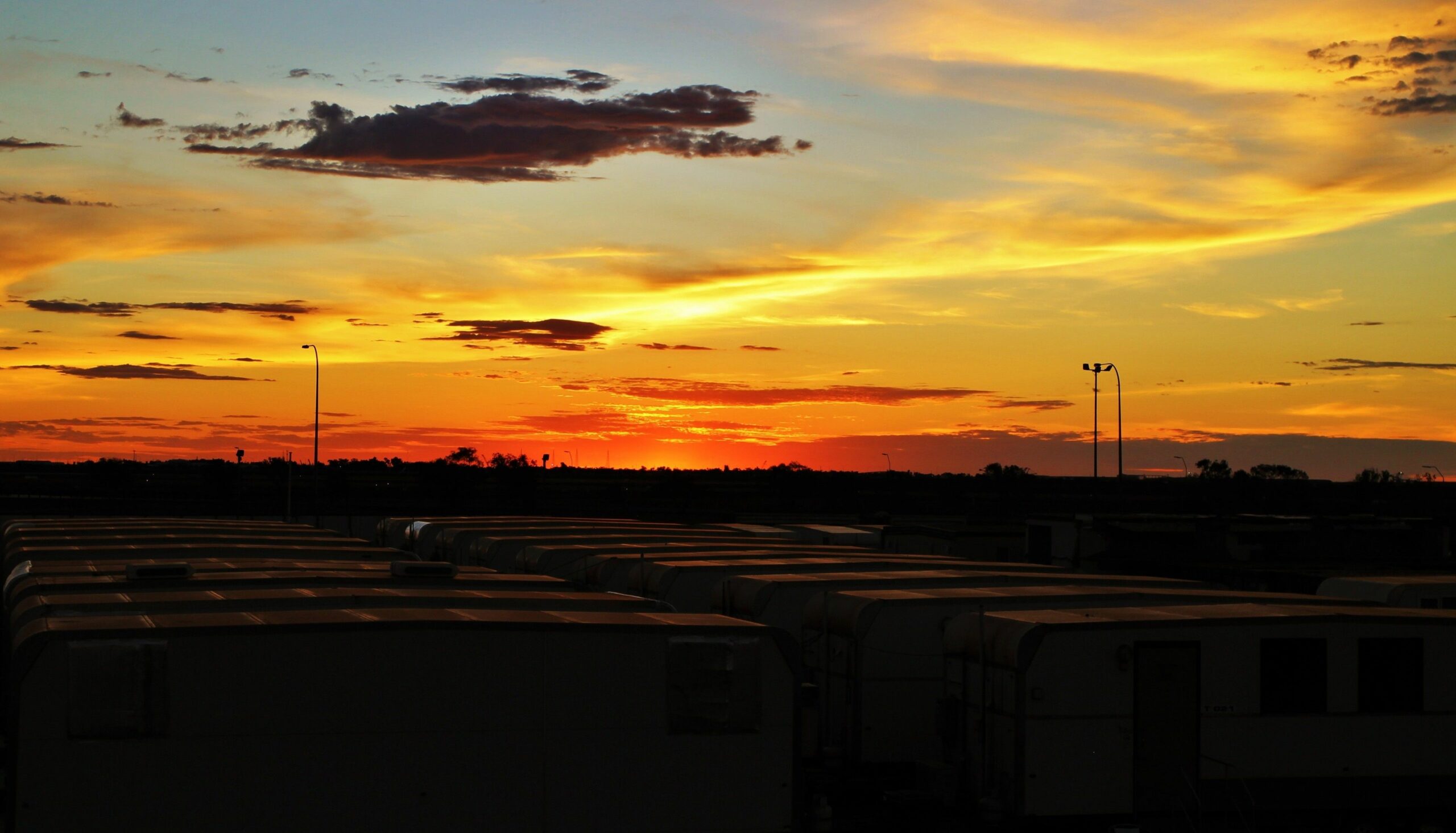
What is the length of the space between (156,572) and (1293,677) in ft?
50.2

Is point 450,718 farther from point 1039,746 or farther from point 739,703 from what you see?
point 1039,746

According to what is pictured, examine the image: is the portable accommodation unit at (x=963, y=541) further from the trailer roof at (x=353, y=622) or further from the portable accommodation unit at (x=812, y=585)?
the trailer roof at (x=353, y=622)

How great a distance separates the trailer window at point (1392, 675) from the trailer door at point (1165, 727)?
8.42ft

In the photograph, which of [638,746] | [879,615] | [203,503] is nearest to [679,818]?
[638,746]

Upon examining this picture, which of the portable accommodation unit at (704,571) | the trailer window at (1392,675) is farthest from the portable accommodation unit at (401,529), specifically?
the trailer window at (1392,675)

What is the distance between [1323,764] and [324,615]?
497 inches

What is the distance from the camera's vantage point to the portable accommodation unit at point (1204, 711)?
1616 centimetres

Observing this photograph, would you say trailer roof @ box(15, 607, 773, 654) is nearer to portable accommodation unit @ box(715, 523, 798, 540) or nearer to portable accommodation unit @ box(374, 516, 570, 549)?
portable accommodation unit @ box(374, 516, 570, 549)

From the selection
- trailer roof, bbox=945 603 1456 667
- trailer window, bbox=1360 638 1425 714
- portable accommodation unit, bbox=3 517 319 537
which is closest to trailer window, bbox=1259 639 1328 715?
trailer roof, bbox=945 603 1456 667

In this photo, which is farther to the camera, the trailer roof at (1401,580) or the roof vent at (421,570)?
the trailer roof at (1401,580)

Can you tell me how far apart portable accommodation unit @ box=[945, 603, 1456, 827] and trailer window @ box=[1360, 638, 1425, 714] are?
0.02 meters

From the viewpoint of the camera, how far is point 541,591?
66.9ft

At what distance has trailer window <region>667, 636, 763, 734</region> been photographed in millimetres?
14094

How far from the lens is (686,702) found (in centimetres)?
1413
